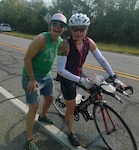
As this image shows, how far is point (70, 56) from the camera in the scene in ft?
11.5

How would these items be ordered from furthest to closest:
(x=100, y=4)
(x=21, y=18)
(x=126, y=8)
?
(x=21, y=18)
(x=100, y=4)
(x=126, y=8)

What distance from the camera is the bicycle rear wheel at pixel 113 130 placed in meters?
3.43

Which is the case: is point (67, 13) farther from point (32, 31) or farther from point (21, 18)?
point (21, 18)

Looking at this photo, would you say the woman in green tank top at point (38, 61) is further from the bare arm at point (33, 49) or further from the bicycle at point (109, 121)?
the bicycle at point (109, 121)

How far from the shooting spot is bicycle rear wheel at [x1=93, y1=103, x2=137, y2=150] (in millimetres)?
3427

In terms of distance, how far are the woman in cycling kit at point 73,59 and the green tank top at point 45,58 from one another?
13 cm

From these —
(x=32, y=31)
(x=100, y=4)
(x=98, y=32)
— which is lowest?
(x=32, y=31)

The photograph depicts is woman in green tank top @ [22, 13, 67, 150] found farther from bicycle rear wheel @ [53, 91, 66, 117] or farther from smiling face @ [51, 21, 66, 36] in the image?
bicycle rear wheel @ [53, 91, 66, 117]

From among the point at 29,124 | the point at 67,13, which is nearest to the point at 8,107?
the point at 29,124

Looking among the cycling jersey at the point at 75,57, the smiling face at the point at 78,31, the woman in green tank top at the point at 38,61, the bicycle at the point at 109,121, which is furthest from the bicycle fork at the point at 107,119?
the smiling face at the point at 78,31

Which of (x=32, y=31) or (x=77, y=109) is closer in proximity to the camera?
(x=77, y=109)

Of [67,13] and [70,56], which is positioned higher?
[70,56]

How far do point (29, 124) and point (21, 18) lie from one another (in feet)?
190

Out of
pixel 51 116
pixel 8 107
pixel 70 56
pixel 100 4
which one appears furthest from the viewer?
pixel 100 4
